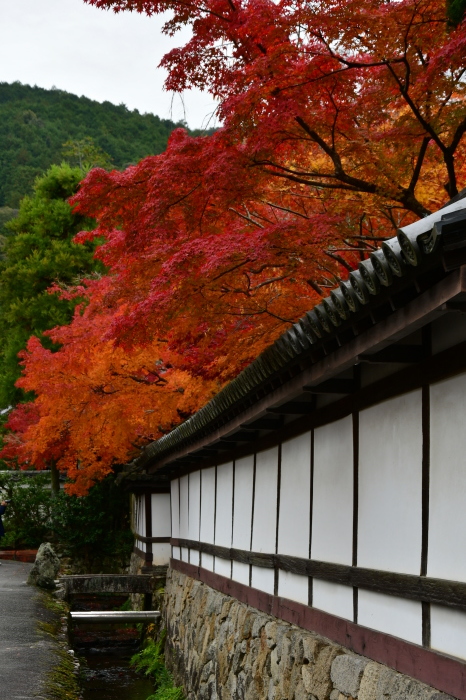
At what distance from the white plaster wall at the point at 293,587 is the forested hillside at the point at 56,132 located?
72576mm

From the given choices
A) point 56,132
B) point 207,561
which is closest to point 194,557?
point 207,561

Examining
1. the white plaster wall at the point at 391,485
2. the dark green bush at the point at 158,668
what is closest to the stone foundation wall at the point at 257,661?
the dark green bush at the point at 158,668

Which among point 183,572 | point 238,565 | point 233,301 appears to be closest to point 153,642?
point 183,572

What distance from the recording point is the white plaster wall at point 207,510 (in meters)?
14.6

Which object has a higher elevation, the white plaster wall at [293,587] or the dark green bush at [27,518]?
the white plaster wall at [293,587]

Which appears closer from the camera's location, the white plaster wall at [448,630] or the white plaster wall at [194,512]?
the white plaster wall at [448,630]

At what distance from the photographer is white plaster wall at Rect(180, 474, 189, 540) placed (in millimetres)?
18219

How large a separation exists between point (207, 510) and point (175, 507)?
560 cm

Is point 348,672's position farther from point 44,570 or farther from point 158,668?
point 44,570

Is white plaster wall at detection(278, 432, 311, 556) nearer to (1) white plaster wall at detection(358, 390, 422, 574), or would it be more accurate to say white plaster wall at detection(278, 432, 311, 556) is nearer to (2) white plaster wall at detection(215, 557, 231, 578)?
(1) white plaster wall at detection(358, 390, 422, 574)

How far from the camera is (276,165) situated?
392 inches

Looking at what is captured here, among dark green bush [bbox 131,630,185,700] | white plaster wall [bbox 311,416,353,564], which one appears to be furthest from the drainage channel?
white plaster wall [bbox 311,416,353,564]

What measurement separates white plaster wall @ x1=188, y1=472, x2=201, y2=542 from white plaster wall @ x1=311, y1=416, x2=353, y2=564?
8148 millimetres

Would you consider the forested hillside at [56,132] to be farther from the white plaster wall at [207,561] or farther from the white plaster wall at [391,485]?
the white plaster wall at [391,485]
